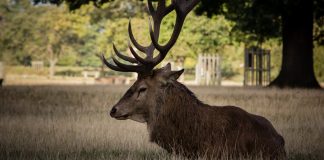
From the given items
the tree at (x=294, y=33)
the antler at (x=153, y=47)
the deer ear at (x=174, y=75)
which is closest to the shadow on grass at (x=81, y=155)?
the deer ear at (x=174, y=75)

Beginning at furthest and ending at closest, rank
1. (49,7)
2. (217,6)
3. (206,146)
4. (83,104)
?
(49,7) → (217,6) → (83,104) → (206,146)

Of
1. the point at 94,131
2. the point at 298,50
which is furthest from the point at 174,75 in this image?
the point at 298,50

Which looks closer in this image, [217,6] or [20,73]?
[217,6]

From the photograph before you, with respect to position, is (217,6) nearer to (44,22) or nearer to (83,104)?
(83,104)

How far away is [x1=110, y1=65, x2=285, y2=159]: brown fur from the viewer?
737cm

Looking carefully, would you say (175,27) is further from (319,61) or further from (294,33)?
(319,61)

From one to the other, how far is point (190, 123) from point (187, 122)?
38 mm

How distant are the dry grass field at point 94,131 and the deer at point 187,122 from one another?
32 cm

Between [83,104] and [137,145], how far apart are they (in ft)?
26.6

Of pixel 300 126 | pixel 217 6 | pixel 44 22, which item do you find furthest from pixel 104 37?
pixel 300 126

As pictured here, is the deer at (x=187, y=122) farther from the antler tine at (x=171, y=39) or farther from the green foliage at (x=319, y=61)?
the green foliage at (x=319, y=61)

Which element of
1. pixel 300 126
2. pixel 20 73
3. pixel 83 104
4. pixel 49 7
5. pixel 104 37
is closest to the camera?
pixel 300 126

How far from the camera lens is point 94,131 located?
1053 cm

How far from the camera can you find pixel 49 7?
248 feet
